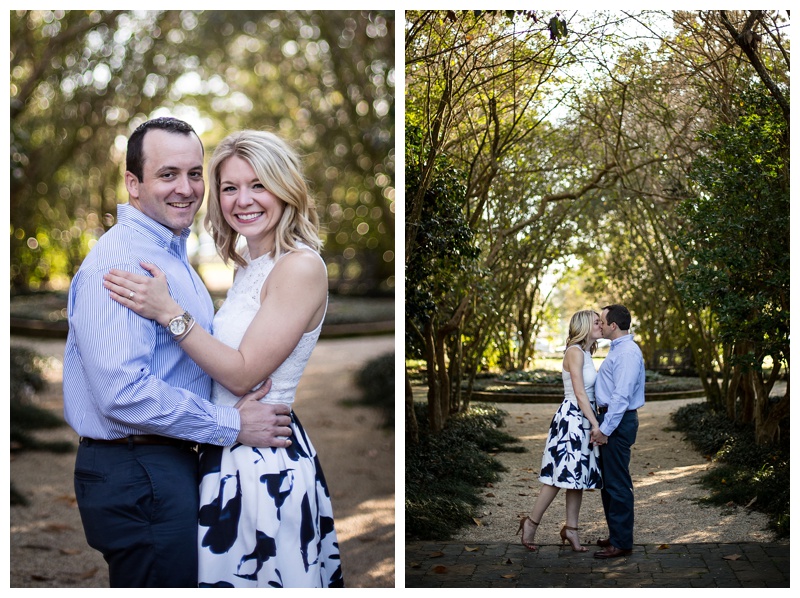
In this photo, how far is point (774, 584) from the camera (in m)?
3.12

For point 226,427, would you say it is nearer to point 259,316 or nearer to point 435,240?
point 259,316

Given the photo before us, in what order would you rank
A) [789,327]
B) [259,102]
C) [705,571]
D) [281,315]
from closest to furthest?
[281,315] → [705,571] → [789,327] → [259,102]

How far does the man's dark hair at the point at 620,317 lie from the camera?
3096 mm

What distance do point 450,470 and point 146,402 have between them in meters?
1.74

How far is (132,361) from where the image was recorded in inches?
73.4

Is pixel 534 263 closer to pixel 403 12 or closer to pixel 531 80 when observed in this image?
pixel 531 80

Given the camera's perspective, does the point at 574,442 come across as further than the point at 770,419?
No

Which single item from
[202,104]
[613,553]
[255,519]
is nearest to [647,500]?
[613,553]

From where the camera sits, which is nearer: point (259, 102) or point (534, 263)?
point (534, 263)

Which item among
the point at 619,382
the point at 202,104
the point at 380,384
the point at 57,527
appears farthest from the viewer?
the point at 202,104

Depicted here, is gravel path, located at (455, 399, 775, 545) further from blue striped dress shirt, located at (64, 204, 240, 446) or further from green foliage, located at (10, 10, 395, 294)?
green foliage, located at (10, 10, 395, 294)

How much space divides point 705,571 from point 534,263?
137 centimetres
